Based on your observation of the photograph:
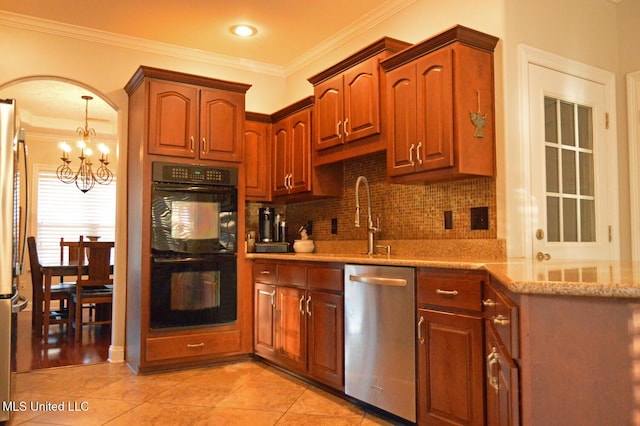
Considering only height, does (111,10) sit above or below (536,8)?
above

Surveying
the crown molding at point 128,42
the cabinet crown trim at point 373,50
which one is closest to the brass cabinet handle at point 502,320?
the cabinet crown trim at point 373,50

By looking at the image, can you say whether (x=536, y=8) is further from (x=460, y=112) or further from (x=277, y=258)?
(x=277, y=258)

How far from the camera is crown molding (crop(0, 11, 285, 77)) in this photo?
389 cm

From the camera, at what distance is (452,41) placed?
278 centimetres

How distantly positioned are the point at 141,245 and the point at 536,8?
3.13m

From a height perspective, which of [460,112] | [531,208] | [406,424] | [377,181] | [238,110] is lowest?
[406,424]

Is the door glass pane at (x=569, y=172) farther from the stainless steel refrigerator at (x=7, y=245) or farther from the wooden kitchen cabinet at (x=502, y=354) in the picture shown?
the stainless steel refrigerator at (x=7, y=245)

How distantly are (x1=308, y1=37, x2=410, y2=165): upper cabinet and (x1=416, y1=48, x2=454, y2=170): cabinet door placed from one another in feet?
1.23

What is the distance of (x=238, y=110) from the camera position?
416cm

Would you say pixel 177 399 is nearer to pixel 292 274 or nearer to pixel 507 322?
pixel 292 274

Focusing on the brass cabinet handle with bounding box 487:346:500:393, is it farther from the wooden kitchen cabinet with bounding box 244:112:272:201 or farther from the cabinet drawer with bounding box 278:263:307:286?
the wooden kitchen cabinet with bounding box 244:112:272:201

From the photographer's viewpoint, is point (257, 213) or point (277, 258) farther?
point (257, 213)

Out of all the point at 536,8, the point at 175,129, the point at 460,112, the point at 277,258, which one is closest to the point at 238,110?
the point at 175,129

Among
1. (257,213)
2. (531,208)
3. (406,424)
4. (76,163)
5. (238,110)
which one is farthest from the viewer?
(76,163)
